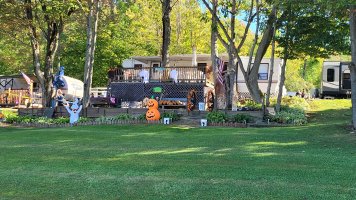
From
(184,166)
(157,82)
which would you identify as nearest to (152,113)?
(157,82)

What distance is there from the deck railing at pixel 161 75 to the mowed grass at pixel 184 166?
323 inches

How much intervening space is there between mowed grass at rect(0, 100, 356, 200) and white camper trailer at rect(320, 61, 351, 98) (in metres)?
19.8

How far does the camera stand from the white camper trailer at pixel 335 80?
29438 mm

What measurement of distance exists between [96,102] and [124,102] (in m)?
1.71

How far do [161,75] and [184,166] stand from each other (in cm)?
1320

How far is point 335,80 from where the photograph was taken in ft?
99.0

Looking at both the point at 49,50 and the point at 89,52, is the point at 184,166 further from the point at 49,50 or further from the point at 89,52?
the point at 49,50

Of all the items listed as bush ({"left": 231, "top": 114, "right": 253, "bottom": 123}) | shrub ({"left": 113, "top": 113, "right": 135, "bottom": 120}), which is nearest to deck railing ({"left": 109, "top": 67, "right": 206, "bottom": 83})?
shrub ({"left": 113, "top": 113, "right": 135, "bottom": 120})

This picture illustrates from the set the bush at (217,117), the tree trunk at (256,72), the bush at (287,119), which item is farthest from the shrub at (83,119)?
the tree trunk at (256,72)

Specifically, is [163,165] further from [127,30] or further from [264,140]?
[127,30]

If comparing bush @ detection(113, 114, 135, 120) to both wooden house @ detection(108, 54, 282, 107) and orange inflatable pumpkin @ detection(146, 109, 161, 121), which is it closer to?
orange inflatable pumpkin @ detection(146, 109, 161, 121)

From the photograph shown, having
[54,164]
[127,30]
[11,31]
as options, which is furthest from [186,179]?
[127,30]

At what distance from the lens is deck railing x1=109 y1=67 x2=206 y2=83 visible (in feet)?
63.4

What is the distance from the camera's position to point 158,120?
14914mm
